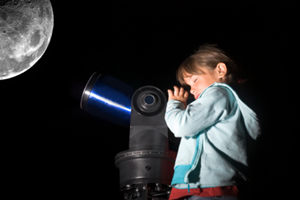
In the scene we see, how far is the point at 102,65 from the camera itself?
2354 millimetres

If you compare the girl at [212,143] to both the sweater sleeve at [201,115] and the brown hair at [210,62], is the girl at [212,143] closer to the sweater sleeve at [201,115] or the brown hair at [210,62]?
the sweater sleeve at [201,115]

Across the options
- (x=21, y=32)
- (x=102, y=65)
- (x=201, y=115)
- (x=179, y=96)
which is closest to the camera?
(x=201, y=115)

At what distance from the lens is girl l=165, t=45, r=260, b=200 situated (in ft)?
2.95

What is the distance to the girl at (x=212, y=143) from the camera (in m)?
0.90

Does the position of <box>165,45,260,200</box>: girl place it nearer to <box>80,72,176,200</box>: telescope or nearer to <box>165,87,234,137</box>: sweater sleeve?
<box>165,87,234,137</box>: sweater sleeve

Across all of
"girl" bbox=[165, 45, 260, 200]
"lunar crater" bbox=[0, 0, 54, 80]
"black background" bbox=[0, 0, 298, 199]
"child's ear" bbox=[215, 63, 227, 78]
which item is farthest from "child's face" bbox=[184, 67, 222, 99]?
"lunar crater" bbox=[0, 0, 54, 80]

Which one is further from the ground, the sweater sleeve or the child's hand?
the child's hand

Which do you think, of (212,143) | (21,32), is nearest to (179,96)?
(212,143)

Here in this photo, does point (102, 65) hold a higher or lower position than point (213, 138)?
higher

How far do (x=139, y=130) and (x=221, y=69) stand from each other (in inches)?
16.9

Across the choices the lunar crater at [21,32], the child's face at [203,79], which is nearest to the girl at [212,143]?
the child's face at [203,79]

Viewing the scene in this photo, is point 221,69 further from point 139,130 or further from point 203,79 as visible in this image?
point 139,130

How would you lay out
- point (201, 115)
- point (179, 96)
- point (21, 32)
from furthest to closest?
point (21, 32), point (179, 96), point (201, 115)

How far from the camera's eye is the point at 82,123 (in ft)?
8.20
